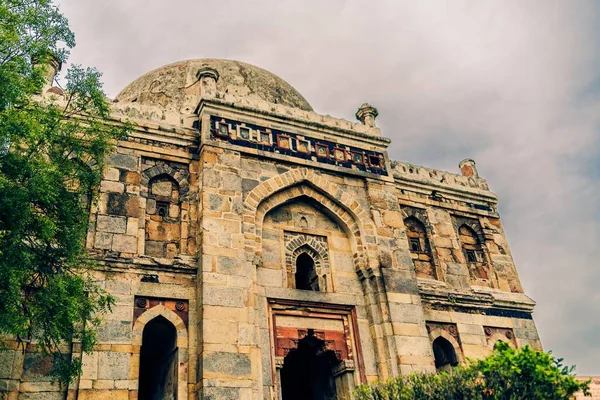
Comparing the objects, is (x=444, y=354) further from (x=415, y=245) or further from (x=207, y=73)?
(x=207, y=73)

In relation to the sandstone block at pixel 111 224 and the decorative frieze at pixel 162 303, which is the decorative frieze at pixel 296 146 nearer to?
the sandstone block at pixel 111 224

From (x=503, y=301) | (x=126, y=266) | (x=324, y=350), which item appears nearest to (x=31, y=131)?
(x=126, y=266)

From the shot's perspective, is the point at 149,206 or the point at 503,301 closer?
the point at 149,206

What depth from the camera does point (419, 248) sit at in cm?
1248

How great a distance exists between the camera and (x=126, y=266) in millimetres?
9102

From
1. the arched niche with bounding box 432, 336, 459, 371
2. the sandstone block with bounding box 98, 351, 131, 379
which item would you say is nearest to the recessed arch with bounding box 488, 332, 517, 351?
the arched niche with bounding box 432, 336, 459, 371

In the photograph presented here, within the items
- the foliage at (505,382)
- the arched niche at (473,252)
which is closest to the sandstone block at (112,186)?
the foliage at (505,382)

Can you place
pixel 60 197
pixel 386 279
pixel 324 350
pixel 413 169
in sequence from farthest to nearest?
pixel 413 169
pixel 386 279
pixel 324 350
pixel 60 197

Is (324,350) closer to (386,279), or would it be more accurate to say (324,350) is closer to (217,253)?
(386,279)

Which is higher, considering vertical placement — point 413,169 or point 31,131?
point 413,169

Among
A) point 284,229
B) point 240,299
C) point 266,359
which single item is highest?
point 284,229

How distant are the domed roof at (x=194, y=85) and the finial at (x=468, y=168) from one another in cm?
433

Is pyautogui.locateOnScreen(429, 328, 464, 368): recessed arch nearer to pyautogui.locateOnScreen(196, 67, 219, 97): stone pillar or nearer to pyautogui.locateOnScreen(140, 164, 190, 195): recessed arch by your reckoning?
pyautogui.locateOnScreen(140, 164, 190, 195): recessed arch

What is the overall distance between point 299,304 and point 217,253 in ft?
5.73
